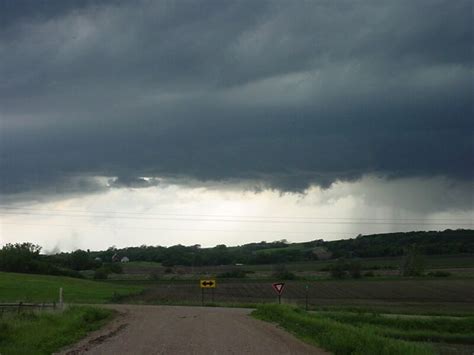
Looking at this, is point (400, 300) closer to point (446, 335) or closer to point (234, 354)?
point (446, 335)

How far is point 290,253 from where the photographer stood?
160m

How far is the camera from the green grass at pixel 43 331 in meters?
18.8

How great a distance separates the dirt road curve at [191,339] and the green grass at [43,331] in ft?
2.13

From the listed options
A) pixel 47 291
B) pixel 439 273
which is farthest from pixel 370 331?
pixel 439 273

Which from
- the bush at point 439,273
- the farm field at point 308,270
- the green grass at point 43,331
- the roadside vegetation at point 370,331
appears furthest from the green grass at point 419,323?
the bush at point 439,273

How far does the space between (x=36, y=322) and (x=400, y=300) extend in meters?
48.5

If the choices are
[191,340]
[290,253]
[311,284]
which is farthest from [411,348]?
[290,253]

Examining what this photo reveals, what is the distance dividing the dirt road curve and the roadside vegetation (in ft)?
2.66

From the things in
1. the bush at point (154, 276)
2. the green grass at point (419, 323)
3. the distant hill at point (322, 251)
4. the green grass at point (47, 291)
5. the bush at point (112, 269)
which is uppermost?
the distant hill at point (322, 251)

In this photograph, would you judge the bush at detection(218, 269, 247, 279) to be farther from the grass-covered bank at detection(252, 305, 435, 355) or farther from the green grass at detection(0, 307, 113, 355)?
the grass-covered bank at detection(252, 305, 435, 355)

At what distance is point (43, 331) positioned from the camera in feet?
74.0

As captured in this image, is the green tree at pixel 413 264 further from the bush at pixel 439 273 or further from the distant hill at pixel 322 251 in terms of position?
the distant hill at pixel 322 251

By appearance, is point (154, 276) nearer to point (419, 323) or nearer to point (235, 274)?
point (235, 274)

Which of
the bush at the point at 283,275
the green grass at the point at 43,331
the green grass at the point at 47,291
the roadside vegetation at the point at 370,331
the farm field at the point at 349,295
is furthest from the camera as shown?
the bush at the point at 283,275
